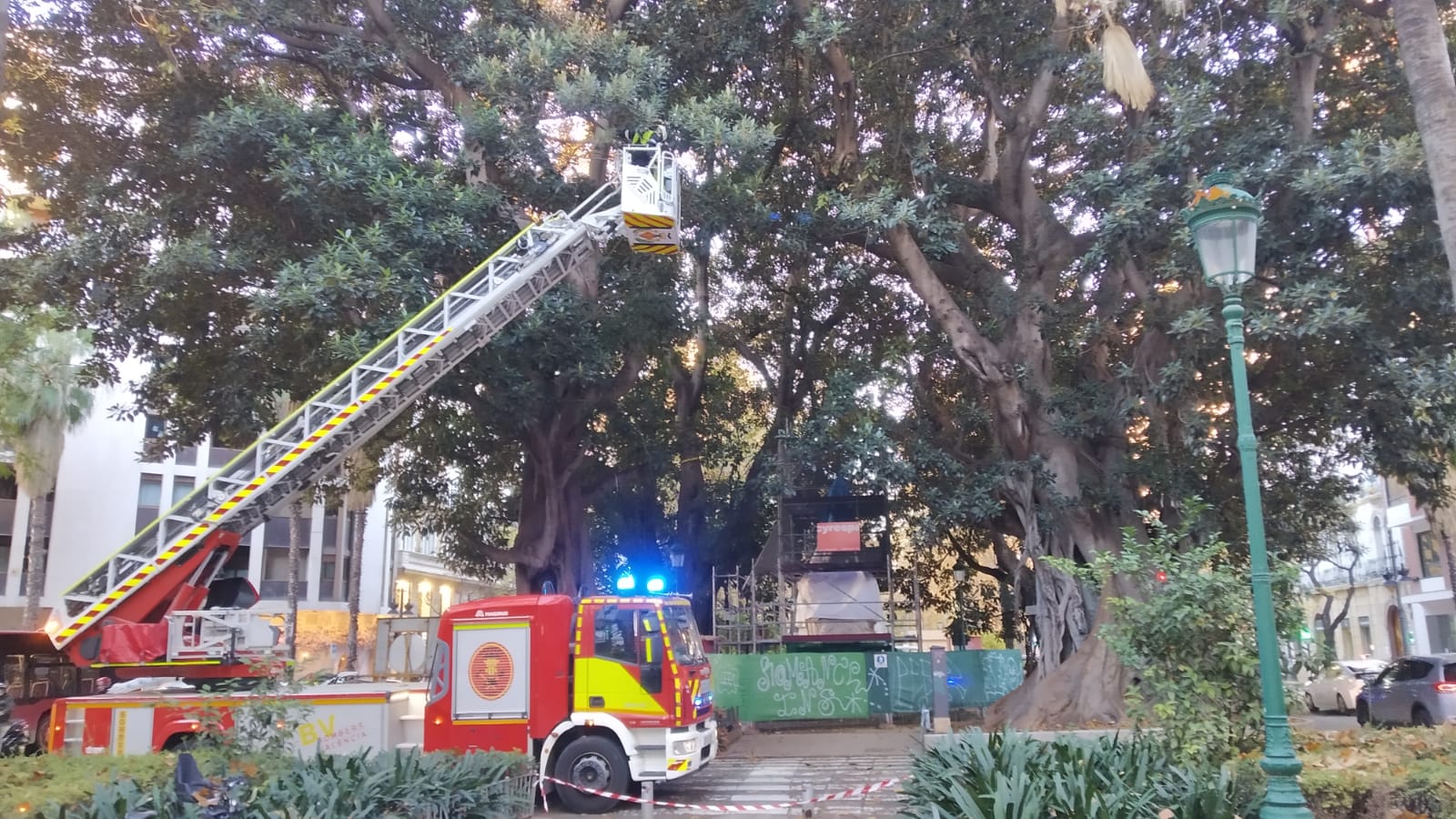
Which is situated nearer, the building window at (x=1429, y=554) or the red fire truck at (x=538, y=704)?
the red fire truck at (x=538, y=704)

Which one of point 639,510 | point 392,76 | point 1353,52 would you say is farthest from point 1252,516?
point 639,510

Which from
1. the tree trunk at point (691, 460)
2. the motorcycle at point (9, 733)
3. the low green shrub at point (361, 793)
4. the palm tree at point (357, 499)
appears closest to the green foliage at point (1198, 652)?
the low green shrub at point (361, 793)

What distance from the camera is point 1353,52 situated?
16.6m

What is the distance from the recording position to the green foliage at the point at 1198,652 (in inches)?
292

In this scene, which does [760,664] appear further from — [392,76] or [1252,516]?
[1252,516]

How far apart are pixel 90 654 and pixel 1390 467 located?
1769cm

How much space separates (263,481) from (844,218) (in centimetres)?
954

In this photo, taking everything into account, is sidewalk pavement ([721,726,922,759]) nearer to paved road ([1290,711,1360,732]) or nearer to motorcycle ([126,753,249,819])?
paved road ([1290,711,1360,732])

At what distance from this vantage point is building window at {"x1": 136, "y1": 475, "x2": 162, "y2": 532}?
39.7 metres

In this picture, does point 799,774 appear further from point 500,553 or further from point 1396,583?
point 1396,583

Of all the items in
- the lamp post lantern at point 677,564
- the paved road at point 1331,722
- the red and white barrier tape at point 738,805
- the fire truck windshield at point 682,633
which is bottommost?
the paved road at point 1331,722

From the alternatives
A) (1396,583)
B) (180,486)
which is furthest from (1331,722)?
(180,486)

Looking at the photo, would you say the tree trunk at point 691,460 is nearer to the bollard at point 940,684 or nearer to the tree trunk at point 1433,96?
the bollard at point 940,684

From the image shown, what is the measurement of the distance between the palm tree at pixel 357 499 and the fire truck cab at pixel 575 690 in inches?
385
